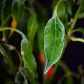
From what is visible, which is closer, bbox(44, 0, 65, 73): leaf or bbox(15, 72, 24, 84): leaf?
bbox(44, 0, 65, 73): leaf

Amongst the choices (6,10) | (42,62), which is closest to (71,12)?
(6,10)

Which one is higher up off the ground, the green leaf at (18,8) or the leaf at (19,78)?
the green leaf at (18,8)

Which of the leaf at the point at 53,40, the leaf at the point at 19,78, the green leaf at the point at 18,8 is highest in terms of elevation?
the green leaf at the point at 18,8

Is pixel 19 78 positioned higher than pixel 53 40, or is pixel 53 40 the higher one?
pixel 53 40

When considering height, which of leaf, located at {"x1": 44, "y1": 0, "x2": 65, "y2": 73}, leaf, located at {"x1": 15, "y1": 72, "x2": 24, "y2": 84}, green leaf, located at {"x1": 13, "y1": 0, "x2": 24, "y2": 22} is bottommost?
leaf, located at {"x1": 15, "y1": 72, "x2": 24, "y2": 84}

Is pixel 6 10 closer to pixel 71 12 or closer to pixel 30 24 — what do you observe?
pixel 30 24

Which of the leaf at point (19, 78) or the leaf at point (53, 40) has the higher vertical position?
the leaf at point (53, 40)

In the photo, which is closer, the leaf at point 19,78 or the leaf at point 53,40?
the leaf at point 53,40

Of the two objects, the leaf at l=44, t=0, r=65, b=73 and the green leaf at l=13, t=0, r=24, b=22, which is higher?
the green leaf at l=13, t=0, r=24, b=22
